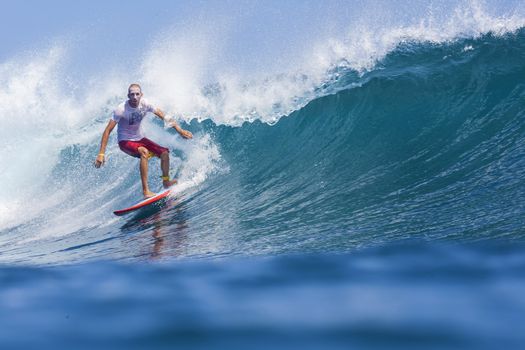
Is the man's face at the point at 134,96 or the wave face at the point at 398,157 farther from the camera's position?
the man's face at the point at 134,96

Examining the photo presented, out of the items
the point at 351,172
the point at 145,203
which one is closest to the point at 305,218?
the point at 351,172

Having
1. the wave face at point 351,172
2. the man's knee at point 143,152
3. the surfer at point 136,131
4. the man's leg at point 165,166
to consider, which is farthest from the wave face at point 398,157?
the man's knee at point 143,152

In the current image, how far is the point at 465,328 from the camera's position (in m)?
2.16

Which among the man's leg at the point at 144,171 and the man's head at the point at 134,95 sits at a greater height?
the man's head at the point at 134,95

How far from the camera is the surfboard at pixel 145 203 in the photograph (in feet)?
25.3

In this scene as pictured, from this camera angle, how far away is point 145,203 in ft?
26.0

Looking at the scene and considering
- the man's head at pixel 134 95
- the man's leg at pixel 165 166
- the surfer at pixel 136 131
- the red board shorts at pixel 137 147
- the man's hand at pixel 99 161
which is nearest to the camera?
the man's hand at pixel 99 161

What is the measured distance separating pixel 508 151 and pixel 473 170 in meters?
0.85

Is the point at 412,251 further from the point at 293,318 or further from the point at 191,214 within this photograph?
the point at 191,214

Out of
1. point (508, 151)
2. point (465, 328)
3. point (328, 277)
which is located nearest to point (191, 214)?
point (508, 151)

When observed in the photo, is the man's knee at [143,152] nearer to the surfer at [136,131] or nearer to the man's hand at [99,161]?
the surfer at [136,131]

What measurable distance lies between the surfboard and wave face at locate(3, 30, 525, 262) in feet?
0.70

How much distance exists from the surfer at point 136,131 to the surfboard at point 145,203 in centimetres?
10

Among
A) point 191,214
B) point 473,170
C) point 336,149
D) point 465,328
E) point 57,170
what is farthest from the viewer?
point 57,170
